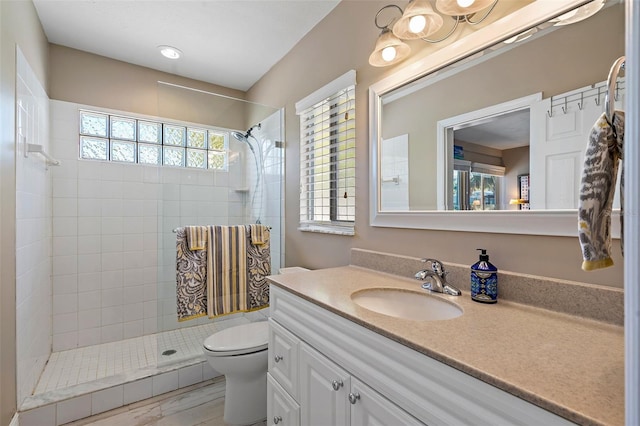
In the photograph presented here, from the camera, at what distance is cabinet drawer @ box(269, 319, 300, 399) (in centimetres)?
123

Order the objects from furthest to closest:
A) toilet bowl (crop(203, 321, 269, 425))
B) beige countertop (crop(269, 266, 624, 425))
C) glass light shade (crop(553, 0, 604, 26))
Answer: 1. toilet bowl (crop(203, 321, 269, 425))
2. glass light shade (crop(553, 0, 604, 26))
3. beige countertop (crop(269, 266, 624, 425))

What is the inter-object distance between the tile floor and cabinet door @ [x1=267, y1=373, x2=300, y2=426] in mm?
502

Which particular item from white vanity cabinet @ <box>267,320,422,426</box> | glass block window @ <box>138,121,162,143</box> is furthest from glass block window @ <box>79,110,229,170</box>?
white vanity cabinet @ <box>267,320,422,426</box>

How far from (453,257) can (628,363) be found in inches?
35.9

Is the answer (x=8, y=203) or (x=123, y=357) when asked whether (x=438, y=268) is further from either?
(x=123, y=357)

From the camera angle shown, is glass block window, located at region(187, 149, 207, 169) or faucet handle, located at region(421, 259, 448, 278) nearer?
faucet handle, located at region(421, 259, 448, 278)

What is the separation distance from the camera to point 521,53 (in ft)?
3.43

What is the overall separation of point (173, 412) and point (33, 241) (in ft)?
4.63

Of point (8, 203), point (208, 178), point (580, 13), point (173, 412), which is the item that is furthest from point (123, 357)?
point (580, 13)

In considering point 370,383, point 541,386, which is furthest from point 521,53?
point 370,383

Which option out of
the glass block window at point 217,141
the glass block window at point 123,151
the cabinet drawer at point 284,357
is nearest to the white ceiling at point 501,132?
the cabinet drawer at point 284,357

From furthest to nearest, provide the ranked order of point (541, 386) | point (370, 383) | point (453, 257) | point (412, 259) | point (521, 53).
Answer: point (412, 259), point (453, 257), point (521, 53), point (370, 383), point (541, 386)

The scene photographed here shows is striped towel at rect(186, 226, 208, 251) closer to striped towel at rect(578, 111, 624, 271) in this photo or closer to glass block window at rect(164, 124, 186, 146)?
glass block window at rect(164, 124, 186, 146)

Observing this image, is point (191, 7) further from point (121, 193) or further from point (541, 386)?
point (541, 386)
